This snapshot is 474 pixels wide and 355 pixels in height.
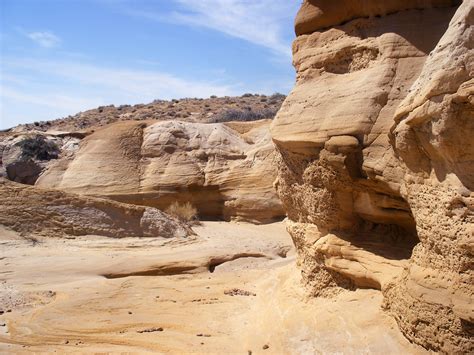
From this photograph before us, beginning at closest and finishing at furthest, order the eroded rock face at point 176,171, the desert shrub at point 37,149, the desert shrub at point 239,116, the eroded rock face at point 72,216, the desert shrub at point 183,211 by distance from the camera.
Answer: the eroded rock face at point 72,216, the desert shrub at point 183,211, the eroded rock face at point 176,171, the desert shrub at point 37,149, the desert shrub at point 239,116

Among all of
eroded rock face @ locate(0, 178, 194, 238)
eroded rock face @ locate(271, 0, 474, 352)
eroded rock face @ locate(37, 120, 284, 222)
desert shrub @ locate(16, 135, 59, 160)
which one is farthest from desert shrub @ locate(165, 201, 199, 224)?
eroded rock face @ locate(271, 0, 474, 352)

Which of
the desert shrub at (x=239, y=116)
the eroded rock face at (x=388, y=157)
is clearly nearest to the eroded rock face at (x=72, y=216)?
the eroded rock face at (x=388, y=157)

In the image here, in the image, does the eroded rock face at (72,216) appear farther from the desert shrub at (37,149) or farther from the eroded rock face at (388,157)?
the desert shrub at (37,149)

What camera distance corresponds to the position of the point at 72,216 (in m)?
11.1

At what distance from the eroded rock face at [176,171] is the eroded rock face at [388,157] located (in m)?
Answer: 8.56

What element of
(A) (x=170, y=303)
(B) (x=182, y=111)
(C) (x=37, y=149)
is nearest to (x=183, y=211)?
(C) (x=37, y=149)

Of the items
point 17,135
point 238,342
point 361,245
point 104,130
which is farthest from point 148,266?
point 17,135

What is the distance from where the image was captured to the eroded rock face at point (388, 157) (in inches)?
158

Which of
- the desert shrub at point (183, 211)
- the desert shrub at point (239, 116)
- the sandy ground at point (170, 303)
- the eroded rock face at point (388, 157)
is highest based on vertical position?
the desert shrub at point (239, 116)

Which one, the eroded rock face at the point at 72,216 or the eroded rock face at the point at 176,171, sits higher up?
the eroded rock face at the point at 176,171

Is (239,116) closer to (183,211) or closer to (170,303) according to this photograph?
(183,211)

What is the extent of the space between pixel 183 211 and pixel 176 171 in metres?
A: 1.73

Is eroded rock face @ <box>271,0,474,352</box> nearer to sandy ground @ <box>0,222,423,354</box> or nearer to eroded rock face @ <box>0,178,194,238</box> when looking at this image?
sandy ground @ <box>0,222,423,354</box>

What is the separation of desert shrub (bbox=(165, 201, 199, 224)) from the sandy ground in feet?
11.7
